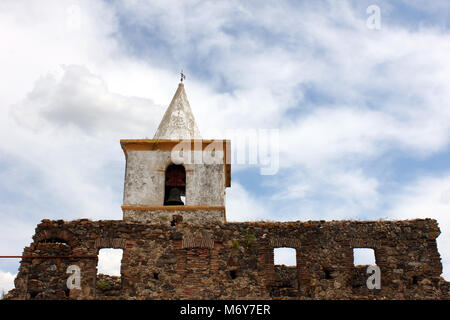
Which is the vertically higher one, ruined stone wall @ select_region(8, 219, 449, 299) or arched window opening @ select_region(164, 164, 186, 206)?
arched window opening @ select_region(164, 164, 186, 206)

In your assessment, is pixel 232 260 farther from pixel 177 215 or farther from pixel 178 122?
pixel 178 122

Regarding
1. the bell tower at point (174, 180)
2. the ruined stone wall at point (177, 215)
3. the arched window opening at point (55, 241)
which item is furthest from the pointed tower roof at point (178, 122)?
the arched window opening at point (55, 241)

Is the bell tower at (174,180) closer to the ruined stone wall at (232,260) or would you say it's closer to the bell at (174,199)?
the bell at (174,199)

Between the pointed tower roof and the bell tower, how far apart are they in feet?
0.90

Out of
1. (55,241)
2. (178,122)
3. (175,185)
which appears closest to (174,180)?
(175,185)

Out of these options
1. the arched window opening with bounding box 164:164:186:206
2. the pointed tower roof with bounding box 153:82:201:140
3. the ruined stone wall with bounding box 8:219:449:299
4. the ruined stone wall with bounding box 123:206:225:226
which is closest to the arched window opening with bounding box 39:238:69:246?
the ruined stone wall with bounding box 8:219:449:299

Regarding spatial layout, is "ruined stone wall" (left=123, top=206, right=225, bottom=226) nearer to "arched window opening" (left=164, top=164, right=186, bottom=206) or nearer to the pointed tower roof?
"arched window opening" (left=164, top=164, right=186, bottom=206)

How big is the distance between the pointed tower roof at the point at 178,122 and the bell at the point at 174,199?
199cm

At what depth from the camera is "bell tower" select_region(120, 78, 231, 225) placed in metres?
14.9

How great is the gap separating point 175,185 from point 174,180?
0.62 ft

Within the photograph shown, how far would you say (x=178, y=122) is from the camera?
17219mm
